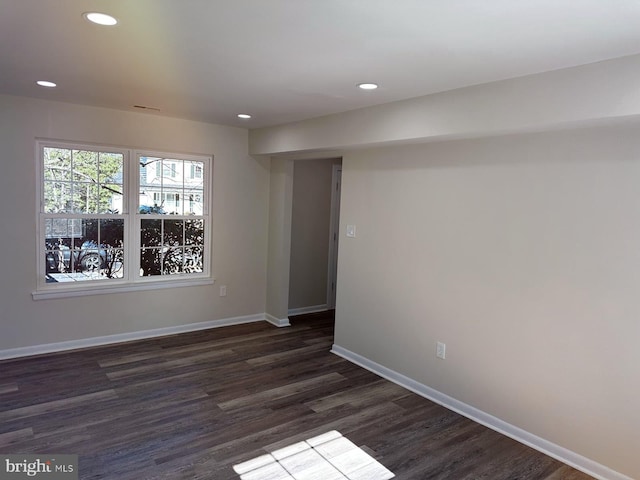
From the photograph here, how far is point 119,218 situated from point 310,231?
2.42 metres

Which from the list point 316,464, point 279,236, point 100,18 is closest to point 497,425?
point 316,464

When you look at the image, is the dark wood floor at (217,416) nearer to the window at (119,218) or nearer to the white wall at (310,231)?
the window at (119,218)

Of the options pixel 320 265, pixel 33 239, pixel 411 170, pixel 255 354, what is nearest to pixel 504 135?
pixel 411 170

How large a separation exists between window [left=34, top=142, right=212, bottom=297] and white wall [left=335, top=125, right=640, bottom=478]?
81.0 inches

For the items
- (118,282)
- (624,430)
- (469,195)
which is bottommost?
(624,430)

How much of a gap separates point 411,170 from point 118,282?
3.15 meters

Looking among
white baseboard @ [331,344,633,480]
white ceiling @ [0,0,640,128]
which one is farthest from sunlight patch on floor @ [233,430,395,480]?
white ceiling @ [0,0,640,128]

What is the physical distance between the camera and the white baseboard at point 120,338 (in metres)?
4.11

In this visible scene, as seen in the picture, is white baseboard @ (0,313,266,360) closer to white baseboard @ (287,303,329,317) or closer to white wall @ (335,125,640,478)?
white baseboard @ (287,303,329,317)

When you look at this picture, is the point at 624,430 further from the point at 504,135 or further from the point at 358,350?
the point at 358,350

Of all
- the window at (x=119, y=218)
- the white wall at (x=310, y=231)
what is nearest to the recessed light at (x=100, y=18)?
the window at (x=119, y=218)

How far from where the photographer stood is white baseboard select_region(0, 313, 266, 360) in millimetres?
4113

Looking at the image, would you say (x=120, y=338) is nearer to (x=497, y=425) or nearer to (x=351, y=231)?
(x=351, y=231)

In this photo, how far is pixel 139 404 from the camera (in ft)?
10.9
